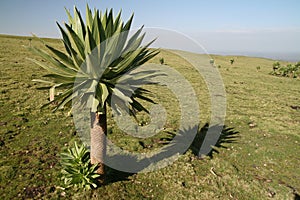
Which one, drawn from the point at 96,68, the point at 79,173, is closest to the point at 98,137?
the point at 79,173

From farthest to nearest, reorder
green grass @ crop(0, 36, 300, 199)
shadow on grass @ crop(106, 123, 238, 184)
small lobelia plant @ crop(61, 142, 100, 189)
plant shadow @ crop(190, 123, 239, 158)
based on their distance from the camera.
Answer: plant shadow @ crop(190, 123, 239, 158) < shadow on grass @ crop(106, 123, 238, 184) < green grass @ crop(0, 36, 300, 199) < small lobelia plant @ crop(61, 142, 100, 189)

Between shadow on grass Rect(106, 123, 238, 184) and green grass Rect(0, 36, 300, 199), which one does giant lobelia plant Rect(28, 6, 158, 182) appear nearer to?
green grass Rect(0, 36, 300, 199)

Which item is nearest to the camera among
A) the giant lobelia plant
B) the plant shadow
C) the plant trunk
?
the giant lobelia plant

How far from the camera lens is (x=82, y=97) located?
461cm

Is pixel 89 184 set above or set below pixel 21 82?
below

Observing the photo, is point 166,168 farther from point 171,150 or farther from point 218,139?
point 218,139

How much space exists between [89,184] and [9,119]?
564 cm

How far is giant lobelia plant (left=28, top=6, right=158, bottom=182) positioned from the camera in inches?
171

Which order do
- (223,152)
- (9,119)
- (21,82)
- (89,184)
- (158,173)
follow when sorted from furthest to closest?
(21,82) < (9,119) < (223,152) < (158,173) < (89,184)

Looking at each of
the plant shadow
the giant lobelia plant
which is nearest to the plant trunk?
the giant lobelia plant

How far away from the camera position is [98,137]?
5094 mm

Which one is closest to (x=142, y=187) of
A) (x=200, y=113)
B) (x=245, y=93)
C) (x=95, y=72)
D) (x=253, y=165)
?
(x=95, y=72)

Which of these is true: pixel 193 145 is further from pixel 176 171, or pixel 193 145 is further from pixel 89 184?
Answer: pixel 89 184

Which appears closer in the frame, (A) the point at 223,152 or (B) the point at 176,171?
(B) the point at 176,171
